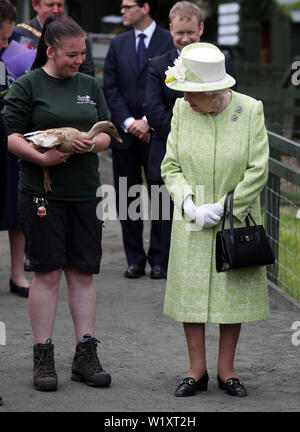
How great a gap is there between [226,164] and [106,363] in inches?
61.6

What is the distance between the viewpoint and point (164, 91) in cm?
738

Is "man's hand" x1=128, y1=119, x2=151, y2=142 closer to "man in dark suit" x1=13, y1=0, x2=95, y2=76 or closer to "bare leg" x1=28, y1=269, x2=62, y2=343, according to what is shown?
"man in dark suit" x1=13, y1=0, x2=95, y2=76

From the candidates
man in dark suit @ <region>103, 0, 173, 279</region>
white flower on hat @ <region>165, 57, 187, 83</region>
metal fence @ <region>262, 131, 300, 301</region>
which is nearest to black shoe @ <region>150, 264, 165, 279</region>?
man in dark suit @ <region>103, 0, 173, 279</region>

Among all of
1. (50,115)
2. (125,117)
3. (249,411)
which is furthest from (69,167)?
(125,117)

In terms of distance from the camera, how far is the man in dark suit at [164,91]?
7109mm

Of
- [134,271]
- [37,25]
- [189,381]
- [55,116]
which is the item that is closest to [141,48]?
[37,25]

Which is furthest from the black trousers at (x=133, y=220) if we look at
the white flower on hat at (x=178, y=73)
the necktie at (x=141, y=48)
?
the white flower on hat at (x=178, y=73)

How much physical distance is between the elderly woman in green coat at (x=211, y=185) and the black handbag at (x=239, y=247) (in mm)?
68

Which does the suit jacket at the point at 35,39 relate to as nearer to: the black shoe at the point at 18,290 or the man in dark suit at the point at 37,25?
the man in dark suit at the point at 37,25

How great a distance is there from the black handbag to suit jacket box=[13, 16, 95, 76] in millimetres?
2697

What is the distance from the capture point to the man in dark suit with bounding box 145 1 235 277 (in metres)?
7.11

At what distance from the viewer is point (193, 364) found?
5.35 metres

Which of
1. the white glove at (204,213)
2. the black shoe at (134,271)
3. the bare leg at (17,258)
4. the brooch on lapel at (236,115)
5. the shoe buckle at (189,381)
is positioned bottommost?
the black shoe at (134,271)

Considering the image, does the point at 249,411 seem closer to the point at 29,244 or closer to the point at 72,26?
the point at 29,244
